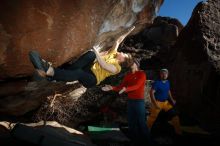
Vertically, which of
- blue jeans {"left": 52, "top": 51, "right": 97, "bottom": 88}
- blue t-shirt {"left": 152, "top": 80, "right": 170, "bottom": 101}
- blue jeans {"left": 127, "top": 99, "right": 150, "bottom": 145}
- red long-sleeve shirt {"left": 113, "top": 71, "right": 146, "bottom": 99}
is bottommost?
blue jeans {"left": 127, "top": 99, "right": 150, "bottom": 145}

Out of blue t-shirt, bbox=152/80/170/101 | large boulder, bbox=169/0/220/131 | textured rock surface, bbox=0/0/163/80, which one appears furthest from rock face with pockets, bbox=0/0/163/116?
large boulder, bbox=169/0/220/131

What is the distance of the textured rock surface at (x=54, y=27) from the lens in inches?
180

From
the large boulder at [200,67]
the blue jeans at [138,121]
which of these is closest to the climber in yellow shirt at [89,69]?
the blue jeans at [138,121]

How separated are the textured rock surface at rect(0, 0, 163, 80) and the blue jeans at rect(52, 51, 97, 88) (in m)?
0.34

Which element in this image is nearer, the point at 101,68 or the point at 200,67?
the point at 101,68

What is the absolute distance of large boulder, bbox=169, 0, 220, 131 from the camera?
877cm

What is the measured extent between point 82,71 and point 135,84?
4.71 ft

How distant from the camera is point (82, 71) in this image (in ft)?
17.7

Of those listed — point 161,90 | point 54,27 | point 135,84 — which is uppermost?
point 54,27

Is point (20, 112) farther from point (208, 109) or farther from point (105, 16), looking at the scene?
point (208, 109)

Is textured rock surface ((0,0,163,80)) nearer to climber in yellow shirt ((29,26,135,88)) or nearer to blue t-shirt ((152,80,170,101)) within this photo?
climber in yellow shirt ((29,26,135,88))

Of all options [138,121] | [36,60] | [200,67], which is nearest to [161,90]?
[138,121]

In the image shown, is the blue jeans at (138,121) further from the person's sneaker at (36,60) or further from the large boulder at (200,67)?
the large boulder at (200,67)

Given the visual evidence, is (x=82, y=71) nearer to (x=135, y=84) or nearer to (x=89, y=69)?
(x=89, y=69)
